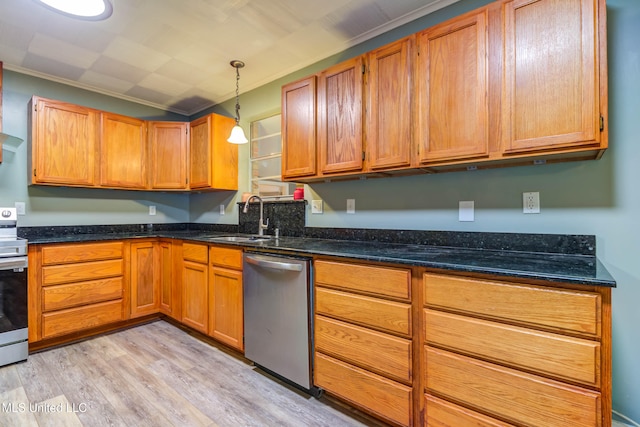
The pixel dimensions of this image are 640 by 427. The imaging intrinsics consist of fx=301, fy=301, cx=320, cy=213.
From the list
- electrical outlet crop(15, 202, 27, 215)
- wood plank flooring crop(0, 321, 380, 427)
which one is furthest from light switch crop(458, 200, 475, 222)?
electrical outlet crop(15, 202, 27, 215)

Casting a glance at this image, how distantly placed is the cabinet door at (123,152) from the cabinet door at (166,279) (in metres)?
0.81

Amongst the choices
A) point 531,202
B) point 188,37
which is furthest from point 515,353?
point 188,37

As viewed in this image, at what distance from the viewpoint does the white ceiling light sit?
1892mm

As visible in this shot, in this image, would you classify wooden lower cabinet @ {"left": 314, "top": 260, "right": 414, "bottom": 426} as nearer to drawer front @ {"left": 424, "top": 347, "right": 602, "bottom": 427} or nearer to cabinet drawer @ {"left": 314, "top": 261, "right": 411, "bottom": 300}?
cabinet drawer @ {"left": 314, "top": 261, "right": 411, "bottom": 300}

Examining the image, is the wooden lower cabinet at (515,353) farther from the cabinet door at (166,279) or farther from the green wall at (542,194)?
the cabinet door at (166,279)

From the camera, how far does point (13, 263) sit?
2.20 metres

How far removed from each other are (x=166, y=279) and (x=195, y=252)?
653mm

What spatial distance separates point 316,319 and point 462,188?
1.21 m

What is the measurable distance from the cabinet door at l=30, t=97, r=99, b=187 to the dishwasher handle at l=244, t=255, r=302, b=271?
2073 mm

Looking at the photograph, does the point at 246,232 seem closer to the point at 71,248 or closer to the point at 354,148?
the point at 71,248

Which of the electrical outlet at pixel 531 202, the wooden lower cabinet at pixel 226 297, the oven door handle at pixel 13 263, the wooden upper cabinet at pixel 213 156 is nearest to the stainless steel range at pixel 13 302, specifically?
the oven door handle at pixel 13 263

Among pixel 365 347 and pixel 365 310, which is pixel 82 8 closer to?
pixel 365 310

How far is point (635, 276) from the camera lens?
4.69ft

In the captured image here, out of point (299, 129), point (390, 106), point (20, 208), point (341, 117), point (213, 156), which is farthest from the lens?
point (213, 156)
